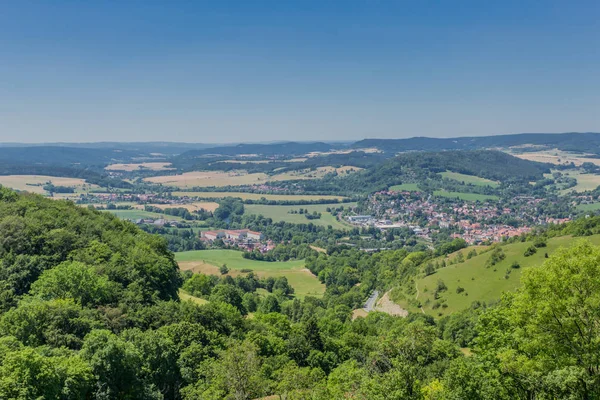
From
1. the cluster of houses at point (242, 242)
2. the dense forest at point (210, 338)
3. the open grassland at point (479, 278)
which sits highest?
the dense forest at point (210, 338)

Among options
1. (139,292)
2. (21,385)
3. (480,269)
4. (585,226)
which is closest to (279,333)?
(139,292)

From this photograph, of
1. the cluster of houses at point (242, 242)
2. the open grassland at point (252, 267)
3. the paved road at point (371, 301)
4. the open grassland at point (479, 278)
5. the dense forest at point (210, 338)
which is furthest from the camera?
the cluster of houses at point (242, 242)

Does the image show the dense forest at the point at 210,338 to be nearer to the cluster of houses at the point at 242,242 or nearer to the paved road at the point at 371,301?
the paved road at the point at 371,301

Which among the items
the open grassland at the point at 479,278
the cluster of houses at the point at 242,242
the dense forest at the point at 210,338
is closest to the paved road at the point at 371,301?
the open grassland at the point at 479,278

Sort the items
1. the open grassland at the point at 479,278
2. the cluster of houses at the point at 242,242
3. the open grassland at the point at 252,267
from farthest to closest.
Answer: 1. the cluster of houses at the point at 242,242
2. the open grassland at the point at 252,267
3. the open grassland at the point at 479,278

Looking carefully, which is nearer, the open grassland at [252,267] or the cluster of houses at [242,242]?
the open grassland at [252,267]

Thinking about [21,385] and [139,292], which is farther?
[139,292]

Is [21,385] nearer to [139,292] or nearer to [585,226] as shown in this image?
[139,292]
